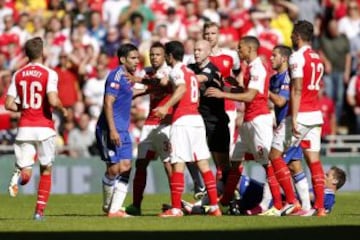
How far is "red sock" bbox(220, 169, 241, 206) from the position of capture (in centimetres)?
1911

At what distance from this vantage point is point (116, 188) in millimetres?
18000

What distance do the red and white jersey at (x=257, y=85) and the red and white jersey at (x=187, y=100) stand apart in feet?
2.71

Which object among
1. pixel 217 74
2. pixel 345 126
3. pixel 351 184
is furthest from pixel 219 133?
pixel 345 126

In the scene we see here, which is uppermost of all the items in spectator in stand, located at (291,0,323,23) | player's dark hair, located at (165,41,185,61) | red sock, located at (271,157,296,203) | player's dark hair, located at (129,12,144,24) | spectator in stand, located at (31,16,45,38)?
spectator in stand, located at (291,0,323,23)

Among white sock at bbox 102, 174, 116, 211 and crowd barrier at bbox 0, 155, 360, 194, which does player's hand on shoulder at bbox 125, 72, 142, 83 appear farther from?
Result: crowd barrier at bbox 0, 155, 360, 194

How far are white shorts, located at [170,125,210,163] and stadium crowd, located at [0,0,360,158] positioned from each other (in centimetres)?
909

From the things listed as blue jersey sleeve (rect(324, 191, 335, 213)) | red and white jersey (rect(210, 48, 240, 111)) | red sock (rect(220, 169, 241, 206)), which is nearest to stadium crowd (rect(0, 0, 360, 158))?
red and white jersey (rect(210, 48, 240, 111))

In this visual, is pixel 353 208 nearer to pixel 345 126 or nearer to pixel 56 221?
pixel 56 221

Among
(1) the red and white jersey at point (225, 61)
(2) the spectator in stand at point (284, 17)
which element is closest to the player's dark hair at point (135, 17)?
(2) the spectator in stand at point (284, 17)

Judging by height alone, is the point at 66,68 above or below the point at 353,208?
above

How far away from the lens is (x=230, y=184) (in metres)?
19.2

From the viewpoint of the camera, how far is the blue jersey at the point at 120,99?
58.9 feet

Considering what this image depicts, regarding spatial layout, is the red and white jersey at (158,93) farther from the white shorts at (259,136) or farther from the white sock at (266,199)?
the white sock at (266,199)

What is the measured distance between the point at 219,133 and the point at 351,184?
26.0 ft
